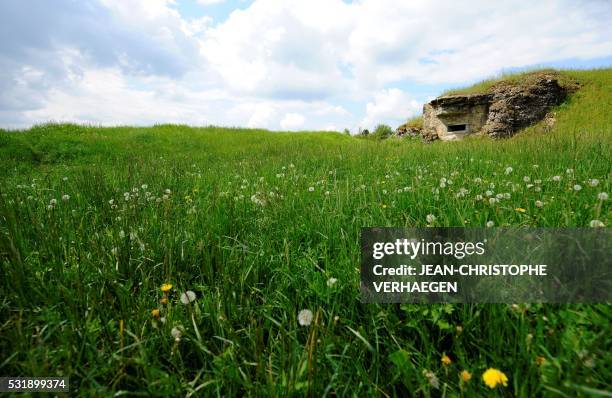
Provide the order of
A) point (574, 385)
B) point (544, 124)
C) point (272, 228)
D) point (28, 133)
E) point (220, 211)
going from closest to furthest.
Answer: point (574, 385)
point (272, 228)
point (220, 211)
point (28, 133)
point (544, 124)

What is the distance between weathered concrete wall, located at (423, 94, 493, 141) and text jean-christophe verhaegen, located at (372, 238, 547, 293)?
18829mm

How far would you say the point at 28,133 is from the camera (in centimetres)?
1580

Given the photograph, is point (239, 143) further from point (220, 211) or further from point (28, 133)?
point (220, 211)

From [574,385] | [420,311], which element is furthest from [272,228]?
[574,385]

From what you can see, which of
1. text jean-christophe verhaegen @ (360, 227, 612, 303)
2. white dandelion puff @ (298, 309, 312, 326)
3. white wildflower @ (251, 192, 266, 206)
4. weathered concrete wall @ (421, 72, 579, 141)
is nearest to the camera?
white dandelion puff @ (298, 309, 312, 326)

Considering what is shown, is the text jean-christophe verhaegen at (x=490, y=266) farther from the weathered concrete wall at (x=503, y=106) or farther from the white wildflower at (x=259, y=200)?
the weathered concrete wall at (x=503, y=106)

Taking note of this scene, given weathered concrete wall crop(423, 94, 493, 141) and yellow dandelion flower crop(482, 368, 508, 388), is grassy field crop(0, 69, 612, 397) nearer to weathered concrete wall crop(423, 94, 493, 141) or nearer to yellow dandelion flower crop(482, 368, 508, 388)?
yellow dandelion flower crop(482, 368, 508, 388)

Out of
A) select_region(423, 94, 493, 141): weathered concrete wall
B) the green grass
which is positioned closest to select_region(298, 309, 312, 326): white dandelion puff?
select_region(423, 94, 493, 141): weathered concrete wall

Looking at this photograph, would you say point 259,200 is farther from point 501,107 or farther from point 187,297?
point 501,107

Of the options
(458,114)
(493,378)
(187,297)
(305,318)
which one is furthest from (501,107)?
(187,297)

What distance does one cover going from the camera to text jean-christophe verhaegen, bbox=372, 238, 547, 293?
185 cm

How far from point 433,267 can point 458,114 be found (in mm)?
19535

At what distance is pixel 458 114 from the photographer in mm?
18891

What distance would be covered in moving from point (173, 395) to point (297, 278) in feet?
3.16
